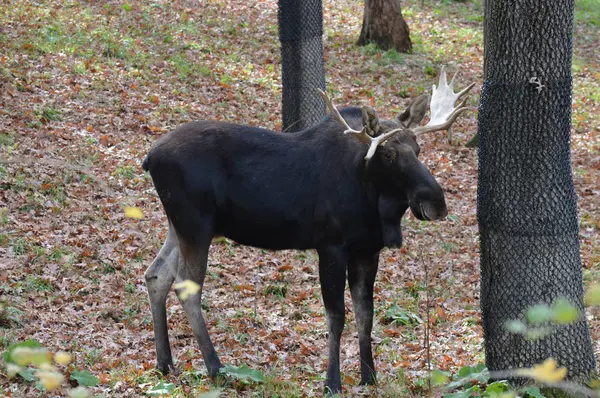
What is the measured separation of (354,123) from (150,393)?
9.09ft

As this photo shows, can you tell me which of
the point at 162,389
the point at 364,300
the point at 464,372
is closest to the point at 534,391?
the point at 464,372

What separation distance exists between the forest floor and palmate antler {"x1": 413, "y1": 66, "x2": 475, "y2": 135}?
1275mm

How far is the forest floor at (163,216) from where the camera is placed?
267 inches

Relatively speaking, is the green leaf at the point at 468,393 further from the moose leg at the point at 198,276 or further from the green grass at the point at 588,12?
the green grass at the point at 588,12

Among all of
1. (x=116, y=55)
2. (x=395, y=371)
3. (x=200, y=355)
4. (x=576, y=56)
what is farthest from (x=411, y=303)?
(x=576, y=56)

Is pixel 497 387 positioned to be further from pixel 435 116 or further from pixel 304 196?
pixel 435 116

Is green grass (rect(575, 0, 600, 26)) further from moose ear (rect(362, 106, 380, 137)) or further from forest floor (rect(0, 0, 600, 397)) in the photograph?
moose ear (rect(362, 106, 380, 137))

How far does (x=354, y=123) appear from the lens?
6.43 meters

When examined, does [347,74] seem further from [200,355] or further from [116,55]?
[200,355]

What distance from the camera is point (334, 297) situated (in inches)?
242

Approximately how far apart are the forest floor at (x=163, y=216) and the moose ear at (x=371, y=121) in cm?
126

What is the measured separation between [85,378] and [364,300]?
2345 millimetres

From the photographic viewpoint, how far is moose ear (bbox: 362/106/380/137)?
19.2ft

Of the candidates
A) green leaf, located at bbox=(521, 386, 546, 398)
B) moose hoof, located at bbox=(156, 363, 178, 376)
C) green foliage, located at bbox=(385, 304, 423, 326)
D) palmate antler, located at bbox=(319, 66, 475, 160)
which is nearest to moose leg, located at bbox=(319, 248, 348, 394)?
palmate antler, located at bbox=(319, 66, 475, 160)
